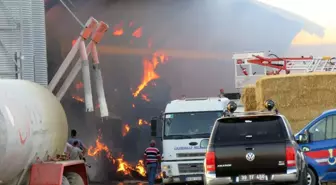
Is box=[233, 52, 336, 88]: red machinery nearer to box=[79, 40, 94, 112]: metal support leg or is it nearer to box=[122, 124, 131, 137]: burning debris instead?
box=[79, 40, 94, 112]: metal support leg

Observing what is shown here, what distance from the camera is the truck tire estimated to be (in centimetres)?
1465

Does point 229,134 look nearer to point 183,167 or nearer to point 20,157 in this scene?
point 20,157

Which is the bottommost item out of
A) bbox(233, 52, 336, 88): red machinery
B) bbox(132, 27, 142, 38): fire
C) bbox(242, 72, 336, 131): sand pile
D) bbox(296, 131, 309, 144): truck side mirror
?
bbox(296, 131, 309, 144): truck side mirror

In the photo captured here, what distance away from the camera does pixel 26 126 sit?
1239 cm

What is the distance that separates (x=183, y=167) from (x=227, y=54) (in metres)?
15.2

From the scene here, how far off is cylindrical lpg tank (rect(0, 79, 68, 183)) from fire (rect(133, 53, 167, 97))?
17.6 m

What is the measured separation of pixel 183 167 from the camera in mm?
19531

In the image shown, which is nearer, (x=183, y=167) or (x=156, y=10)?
(x=183, y=167)

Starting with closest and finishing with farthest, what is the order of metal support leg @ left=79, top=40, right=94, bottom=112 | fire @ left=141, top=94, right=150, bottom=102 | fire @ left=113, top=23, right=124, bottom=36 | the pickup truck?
the pickup truck
metal support leg @ left=79, top=40, right=94, bottom=112
fire @ left=141, top=94, right=150, bottom=102
fire @ left=113, top=23, right=124, bottom=36

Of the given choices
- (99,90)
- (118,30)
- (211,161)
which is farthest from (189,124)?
(118,30)

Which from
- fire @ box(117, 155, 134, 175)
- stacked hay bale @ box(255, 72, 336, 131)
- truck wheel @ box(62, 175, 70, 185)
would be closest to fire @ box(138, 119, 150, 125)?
fire @ box(117, 155, 134, 175)

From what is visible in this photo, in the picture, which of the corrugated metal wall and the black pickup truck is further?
the corrugated metal wall

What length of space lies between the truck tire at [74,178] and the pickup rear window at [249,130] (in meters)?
3.72

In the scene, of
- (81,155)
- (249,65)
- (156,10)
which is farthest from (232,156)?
(156,10)
